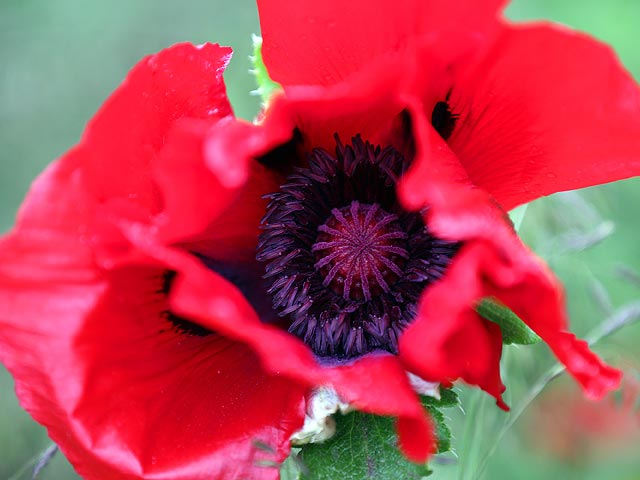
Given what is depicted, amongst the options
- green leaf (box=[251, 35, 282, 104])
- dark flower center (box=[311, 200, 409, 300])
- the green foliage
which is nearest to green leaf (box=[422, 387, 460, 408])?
the green foliage

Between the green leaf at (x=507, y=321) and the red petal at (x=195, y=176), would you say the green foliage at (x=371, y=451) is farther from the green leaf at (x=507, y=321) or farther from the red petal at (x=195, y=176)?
the red petal at (x=195, y=176)

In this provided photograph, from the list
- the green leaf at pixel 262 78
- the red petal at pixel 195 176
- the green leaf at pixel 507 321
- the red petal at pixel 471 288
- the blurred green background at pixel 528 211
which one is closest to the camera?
the red petal at pixel 471 288

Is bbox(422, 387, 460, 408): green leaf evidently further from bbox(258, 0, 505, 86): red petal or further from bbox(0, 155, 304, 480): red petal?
bbox(258, 0, 505, 86): red petal

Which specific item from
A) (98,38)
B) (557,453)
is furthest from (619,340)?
(98,38)

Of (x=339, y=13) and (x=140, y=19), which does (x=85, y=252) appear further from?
(x=140, y=19)

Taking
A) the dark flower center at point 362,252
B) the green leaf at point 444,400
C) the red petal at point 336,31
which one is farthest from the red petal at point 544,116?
the green leaf at point 444,400
